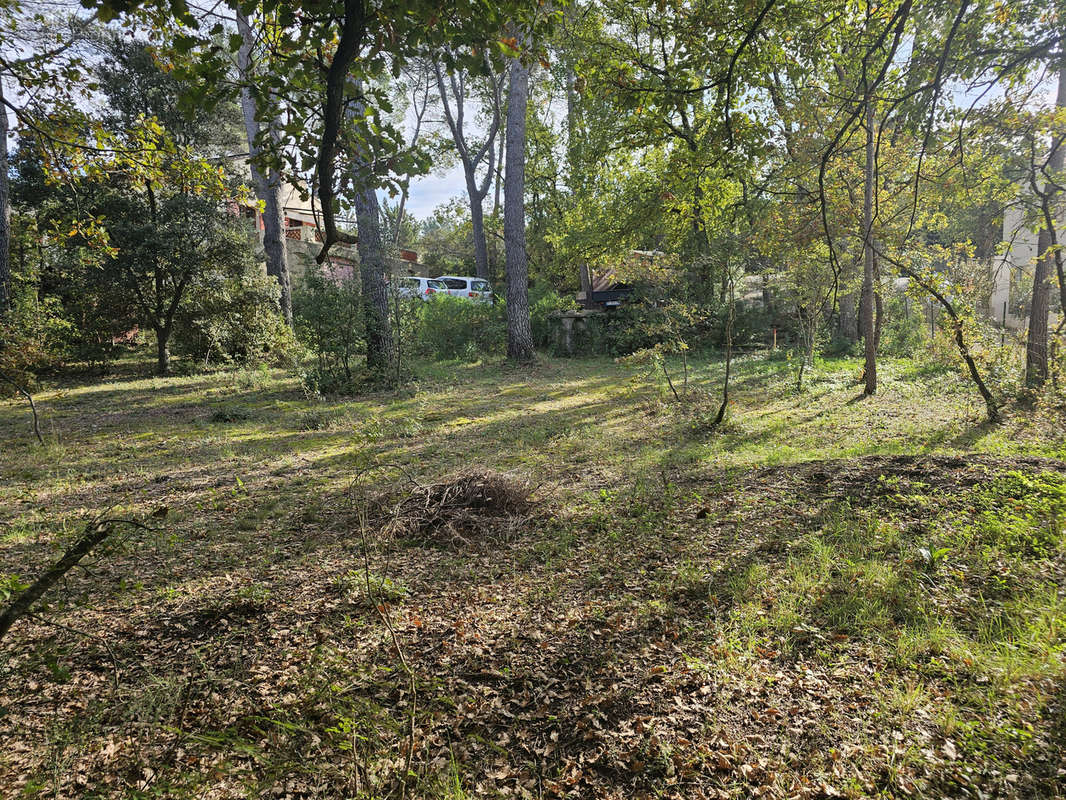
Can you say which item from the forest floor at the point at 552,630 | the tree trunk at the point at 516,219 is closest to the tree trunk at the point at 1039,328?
the forest floor at the point at 552,630

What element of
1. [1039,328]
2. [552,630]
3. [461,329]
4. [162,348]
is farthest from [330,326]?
[1039,328]

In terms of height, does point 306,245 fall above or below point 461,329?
above

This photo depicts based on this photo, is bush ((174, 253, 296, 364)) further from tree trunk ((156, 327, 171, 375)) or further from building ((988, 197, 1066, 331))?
building ((988, 197, 1066, 331))

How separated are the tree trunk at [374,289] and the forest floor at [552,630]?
181 inches

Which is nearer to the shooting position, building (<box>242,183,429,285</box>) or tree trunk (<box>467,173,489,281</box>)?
building (<box>242,183,429,285</box>)

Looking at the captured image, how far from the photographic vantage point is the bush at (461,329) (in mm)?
14469

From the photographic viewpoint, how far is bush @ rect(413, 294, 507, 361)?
570 inches

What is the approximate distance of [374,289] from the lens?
9.55m

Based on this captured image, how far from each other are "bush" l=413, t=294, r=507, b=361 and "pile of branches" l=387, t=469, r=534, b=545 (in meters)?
10.1

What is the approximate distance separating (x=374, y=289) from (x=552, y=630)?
8218mm

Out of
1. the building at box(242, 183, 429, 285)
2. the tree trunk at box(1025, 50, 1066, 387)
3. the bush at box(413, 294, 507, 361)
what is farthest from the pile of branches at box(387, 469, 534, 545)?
the bush at box(413, 294, 507, 361)

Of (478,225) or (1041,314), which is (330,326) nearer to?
(1041,314)

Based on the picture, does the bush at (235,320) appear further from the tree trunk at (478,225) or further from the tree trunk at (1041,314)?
the tree trunk at (1041,314)

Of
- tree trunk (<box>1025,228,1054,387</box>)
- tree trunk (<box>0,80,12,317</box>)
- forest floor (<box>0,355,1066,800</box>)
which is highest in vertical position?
tree trunk (<box>0,80,12,317</box>)
